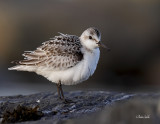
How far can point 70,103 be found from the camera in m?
10.4

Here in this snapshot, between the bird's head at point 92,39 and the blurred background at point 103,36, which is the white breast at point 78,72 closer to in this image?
the bird's head at point 92,39

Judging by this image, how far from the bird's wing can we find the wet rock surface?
0.93m

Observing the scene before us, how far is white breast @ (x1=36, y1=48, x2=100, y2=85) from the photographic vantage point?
10594 millimetres

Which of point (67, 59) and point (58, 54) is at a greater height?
point (58, 54)

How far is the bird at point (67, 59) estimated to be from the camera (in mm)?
10664

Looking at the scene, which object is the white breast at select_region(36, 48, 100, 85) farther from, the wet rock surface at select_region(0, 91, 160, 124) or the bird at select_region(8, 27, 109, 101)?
the wet rock surface at select_region(0, 91, 160, 124)

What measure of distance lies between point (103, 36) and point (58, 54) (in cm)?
1108

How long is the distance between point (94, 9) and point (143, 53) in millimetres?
5832

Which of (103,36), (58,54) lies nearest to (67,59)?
(58,54)

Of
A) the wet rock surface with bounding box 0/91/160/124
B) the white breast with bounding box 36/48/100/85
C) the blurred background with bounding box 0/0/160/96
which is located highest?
the blurred background with bounding box 0/0/160/96

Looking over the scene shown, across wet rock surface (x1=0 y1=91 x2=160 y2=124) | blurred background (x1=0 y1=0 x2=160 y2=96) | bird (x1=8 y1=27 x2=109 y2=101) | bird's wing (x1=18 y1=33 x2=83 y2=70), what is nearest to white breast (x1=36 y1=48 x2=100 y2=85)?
bird (x1=8 y1=27 x2=109 y2=101)

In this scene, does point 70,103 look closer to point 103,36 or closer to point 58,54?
point 58,54

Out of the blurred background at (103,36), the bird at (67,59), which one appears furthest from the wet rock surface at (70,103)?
the blurred background at (103,36)

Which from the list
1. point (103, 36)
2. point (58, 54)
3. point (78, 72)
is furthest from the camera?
point (103, 36)
